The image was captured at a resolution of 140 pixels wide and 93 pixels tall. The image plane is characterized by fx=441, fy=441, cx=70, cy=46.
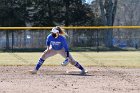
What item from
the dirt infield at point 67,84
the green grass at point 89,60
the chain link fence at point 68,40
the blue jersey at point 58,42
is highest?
the blue jersey at point 58,42

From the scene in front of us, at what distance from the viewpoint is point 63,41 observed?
1467 cm

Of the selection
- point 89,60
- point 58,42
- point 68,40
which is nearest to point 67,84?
point 58,42

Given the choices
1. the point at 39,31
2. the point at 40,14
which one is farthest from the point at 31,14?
the point at 39,31

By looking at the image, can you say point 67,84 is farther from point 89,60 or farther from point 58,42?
point 89,60

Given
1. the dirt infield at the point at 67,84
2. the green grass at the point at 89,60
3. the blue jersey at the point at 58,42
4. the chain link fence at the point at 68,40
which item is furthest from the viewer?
the chain link fence at the point at 68,40

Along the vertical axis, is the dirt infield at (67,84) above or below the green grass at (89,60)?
above

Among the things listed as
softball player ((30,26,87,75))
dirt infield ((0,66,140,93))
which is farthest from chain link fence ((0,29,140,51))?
dirt infield ((0,66,140,93))

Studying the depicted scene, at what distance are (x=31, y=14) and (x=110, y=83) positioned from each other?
3138 centimetres

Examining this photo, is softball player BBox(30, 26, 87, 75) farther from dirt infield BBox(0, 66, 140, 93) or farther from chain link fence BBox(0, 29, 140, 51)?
chain link fence BBox(0, 29, 140, 51)

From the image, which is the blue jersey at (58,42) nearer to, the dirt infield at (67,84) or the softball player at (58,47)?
the softball player at (58,47)

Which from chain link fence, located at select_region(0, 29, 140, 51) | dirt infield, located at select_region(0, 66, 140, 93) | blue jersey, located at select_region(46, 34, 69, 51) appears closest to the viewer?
dirt infield, located at select_region(0, 66, 140, 93)

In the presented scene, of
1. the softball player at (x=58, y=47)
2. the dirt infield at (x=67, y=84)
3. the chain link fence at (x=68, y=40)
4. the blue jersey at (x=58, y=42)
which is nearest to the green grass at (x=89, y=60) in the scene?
the softball player at (x=58, y=47)

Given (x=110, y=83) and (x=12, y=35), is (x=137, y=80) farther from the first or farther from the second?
(x=12, y=35)

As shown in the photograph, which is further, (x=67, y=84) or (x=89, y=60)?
(x=89, y=60)
